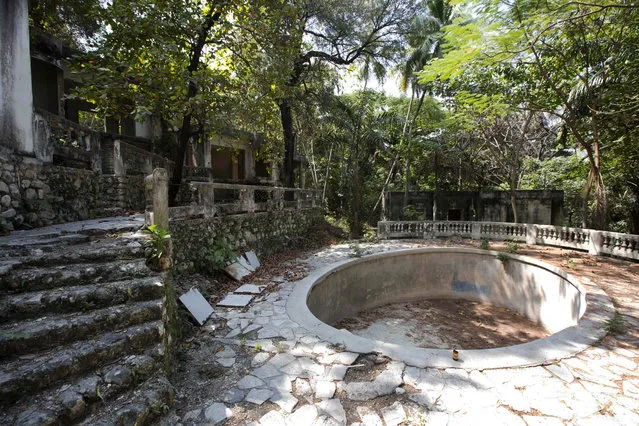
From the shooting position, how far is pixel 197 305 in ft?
15.7

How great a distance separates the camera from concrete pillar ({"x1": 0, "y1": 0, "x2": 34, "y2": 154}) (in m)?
4.71

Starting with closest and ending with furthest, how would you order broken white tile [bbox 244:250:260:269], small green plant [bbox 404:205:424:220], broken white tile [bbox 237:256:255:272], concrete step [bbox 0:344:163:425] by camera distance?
concrete step [bbox 0:344:163:425] → broken white tile [bbox 237:256:255:272] → broken white tile [bbox 244:250:260:269] → small green plant [bbox 404:205:424:220]

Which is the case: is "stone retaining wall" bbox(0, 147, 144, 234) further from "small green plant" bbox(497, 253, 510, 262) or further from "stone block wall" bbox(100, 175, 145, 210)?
"small green plant" bbox(497, 253, 510, 262)

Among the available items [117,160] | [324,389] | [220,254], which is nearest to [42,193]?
[117,160]

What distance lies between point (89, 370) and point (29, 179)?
180 inches

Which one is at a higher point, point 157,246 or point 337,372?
point 157,246

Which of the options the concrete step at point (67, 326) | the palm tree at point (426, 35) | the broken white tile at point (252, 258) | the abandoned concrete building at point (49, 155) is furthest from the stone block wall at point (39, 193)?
the palm tree at point (426, 35)

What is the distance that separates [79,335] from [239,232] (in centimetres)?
528

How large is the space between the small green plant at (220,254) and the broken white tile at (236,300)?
98cm

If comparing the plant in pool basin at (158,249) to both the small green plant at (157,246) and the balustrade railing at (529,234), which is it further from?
the balustrade railing at (529,234)

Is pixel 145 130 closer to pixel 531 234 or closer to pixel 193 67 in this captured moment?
pixel 193 67

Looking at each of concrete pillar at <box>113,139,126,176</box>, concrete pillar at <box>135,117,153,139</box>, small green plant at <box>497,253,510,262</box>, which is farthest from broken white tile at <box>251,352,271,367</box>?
concrete pillar at <box>135,117,153,139</box>

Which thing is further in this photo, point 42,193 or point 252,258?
point 252,258

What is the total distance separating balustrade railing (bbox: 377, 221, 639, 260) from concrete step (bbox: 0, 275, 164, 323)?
405 inches
